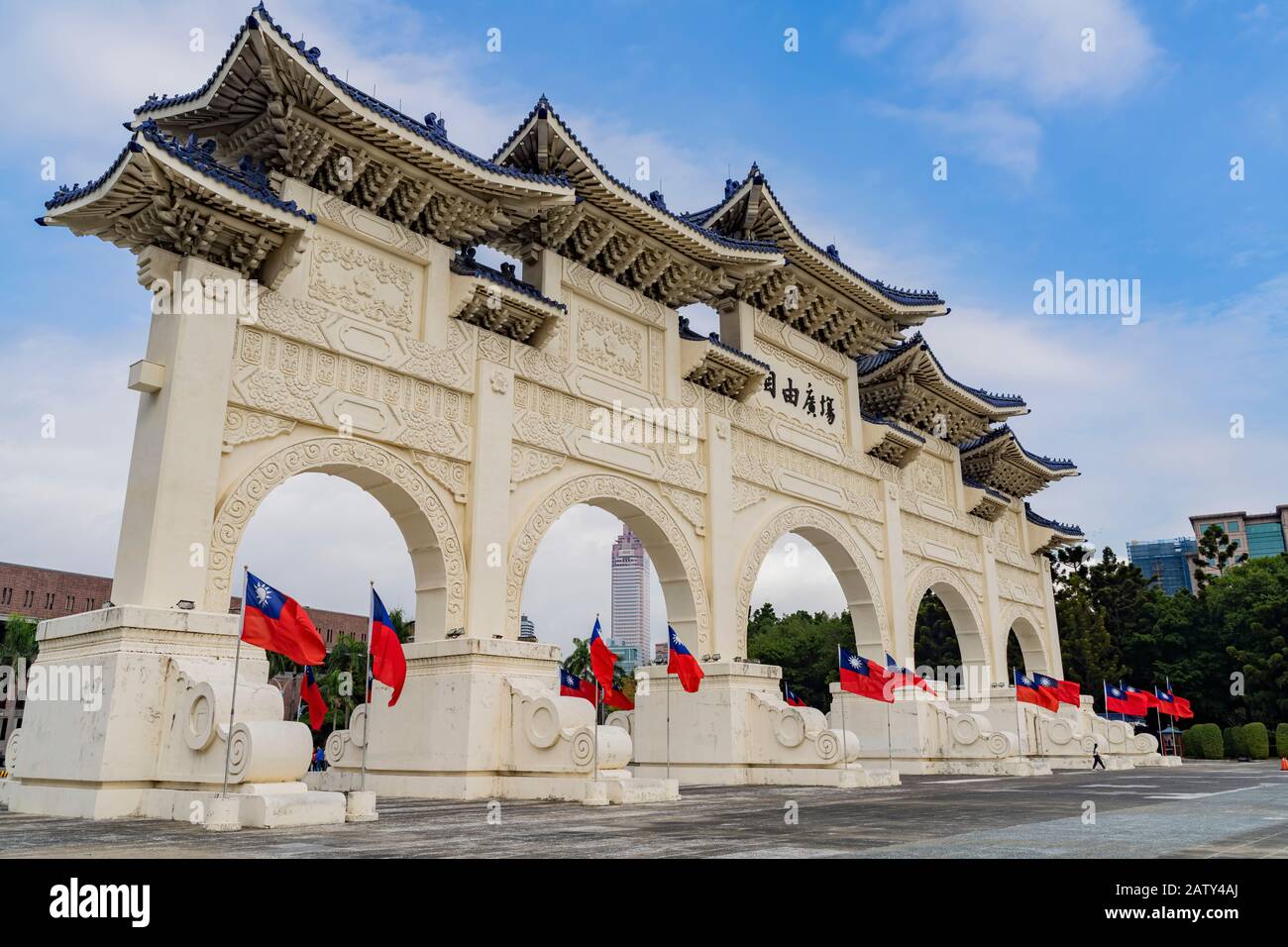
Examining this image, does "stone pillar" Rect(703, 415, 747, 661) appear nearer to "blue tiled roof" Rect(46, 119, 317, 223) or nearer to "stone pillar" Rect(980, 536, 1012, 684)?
"blue tiled roof" Rect(46, 119, 317, 223)

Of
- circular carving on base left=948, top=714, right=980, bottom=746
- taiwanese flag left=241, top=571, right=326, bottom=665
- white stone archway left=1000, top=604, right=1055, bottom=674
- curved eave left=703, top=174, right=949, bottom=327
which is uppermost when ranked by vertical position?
curved eave left=703, top=174, right=949, bottom=327

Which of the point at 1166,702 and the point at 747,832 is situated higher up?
the point at 1166,702

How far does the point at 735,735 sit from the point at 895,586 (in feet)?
21.8

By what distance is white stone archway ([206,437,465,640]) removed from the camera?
1120 cm

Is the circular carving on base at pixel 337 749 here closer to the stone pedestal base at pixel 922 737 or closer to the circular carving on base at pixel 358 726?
the circular carving on base at pixel 358 726

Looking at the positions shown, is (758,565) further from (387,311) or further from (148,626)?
(148,626)

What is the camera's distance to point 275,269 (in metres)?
11.7

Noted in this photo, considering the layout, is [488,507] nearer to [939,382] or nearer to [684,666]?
[684,666]

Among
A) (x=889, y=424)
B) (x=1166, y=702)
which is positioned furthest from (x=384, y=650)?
(x=1166, y=702)

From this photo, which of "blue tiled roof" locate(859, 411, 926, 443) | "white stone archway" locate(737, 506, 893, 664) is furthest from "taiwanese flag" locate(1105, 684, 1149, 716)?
"blue tiled roof" locate(859, 411, 926, 443)

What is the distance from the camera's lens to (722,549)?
55.2 feet

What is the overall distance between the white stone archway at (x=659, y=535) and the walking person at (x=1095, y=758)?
1289 cm

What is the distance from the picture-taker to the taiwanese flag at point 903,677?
19156 millimetres

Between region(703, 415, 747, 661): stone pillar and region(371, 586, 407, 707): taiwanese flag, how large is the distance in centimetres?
753
